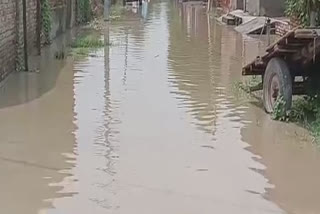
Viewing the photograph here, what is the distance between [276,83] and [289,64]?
A: 35 centimetres

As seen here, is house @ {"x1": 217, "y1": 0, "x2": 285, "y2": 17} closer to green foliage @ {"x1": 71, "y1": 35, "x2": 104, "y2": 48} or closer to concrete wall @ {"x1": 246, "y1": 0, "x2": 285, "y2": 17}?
concrete wall @ {"x1": 246, "y1": 0, "x2": 285, "y2": 17}

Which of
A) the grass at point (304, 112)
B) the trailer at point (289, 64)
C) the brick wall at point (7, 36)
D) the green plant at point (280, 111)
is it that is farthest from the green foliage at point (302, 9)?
the brick wall at point (7, 36)

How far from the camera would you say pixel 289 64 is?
10.8 meters

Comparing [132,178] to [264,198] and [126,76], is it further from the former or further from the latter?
[126,76]

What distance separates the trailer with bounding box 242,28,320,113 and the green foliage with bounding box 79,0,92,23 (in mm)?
20542

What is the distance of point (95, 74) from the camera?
51.6ft

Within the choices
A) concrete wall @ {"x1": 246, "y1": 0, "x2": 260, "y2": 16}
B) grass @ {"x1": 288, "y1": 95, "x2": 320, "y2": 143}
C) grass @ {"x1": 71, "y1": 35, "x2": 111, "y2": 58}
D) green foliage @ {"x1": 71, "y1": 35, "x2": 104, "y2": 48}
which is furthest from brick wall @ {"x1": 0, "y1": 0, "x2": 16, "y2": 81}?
concrete wall @ {"x1": 246, "y1": 0, "x2": 260, "y2": 16}

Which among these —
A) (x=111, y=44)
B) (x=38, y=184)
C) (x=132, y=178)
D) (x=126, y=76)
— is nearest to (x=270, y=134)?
(x=132, y=178)

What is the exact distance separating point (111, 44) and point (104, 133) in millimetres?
12965

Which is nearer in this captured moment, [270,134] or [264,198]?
[264,198]

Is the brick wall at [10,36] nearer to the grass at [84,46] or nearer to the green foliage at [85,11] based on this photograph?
the grass at [84,46]

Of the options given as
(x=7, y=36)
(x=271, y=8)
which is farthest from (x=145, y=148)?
(x=271, y=8)

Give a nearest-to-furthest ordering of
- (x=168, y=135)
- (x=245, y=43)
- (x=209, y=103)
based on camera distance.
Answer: (x=168, y=135) → (x=209, y=103) → (x=245, y=43)

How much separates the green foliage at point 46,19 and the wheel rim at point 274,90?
418 inches
